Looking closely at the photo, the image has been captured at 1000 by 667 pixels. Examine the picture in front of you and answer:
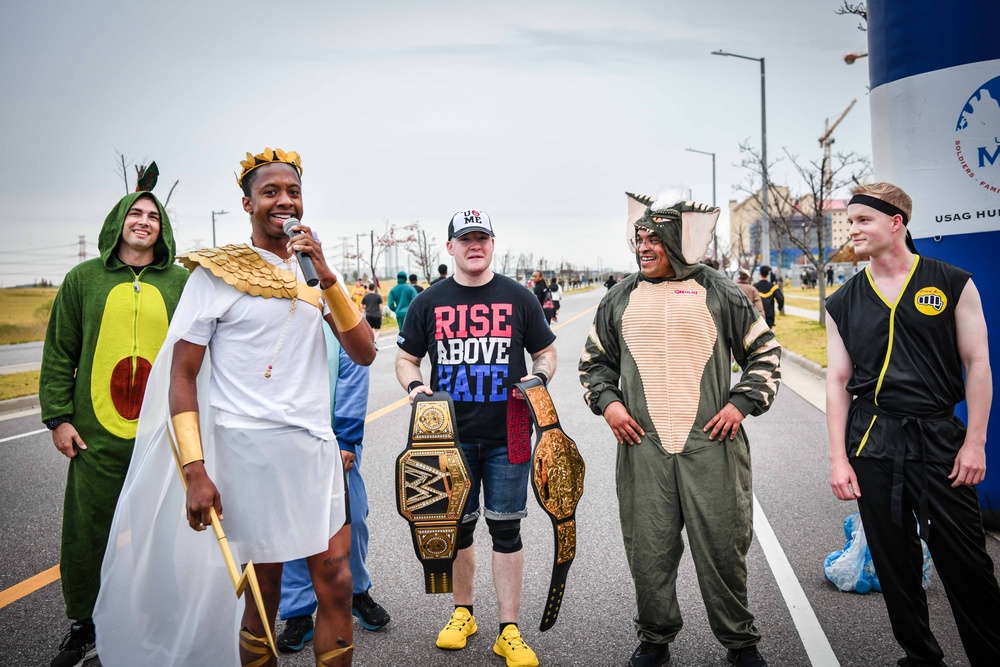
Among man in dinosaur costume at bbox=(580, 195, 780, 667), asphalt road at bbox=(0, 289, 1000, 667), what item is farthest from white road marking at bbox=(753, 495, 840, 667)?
man in dinosaur costume at bbox=(580, 195, 780, 667)

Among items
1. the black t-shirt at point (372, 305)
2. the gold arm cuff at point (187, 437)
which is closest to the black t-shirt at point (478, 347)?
the gold arm cuff at point (187, 437)

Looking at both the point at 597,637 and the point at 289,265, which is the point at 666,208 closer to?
the point at 289,265

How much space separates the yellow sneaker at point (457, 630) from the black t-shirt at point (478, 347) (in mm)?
889

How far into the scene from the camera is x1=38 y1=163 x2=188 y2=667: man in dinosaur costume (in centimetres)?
359

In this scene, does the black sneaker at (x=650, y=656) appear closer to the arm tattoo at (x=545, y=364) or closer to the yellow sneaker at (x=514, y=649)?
the yellow sneaker at (x=514, y=649)

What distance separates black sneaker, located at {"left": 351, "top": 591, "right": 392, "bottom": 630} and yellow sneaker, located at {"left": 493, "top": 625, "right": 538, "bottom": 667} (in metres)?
0.63

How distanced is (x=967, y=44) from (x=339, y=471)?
4503 millimetres

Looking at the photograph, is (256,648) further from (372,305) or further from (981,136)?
(372,305)

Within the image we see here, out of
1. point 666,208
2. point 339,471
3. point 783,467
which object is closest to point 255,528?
point 339,471

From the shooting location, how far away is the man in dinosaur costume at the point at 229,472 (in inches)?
109

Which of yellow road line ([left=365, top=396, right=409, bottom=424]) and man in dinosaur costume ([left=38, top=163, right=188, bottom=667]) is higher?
man in dinosaur costume ([left=38, top=163, right=188, bottom=667])

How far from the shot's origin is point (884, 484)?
3137 millimetres

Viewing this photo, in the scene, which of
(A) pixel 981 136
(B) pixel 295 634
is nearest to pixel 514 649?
(B) pixel 295 634

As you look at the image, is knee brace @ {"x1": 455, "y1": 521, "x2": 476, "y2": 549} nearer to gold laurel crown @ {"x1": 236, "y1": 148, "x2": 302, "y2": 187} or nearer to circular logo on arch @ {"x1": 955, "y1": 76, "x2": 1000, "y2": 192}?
gold laurel crown @ {"x1": 236, "y1": 148, "x2": 302, "y2": 187}
